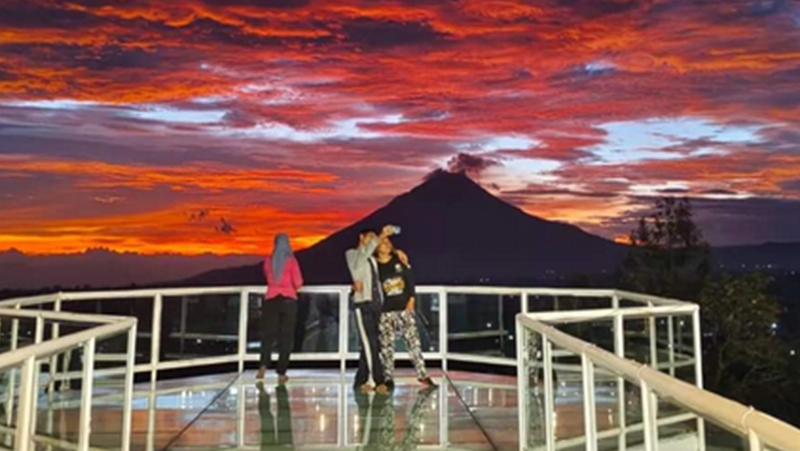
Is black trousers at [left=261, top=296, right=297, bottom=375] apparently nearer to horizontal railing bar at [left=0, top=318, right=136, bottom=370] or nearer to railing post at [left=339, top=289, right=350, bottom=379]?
railing post at [left=339, top=289, right=350, bottom=379]

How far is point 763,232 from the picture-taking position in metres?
41.7

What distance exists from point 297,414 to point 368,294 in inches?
55.4

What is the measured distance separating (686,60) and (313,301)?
16.7 metres

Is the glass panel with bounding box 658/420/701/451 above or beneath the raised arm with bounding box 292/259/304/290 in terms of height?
beneath

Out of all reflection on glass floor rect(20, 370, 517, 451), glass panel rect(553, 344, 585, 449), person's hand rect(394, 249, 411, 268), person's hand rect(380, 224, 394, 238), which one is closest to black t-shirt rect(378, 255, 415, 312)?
person's hand rect(394, 249, 411, 268)

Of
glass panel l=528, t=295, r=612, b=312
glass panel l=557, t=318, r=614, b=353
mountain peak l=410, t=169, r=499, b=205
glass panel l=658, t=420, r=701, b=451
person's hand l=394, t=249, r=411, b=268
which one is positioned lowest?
glass panel l=658, t=420, r=701, b=451

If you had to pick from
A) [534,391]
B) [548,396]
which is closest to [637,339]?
[534,391]

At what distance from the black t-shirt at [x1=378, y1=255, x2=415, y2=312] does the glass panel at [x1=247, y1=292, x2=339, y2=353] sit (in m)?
2.02

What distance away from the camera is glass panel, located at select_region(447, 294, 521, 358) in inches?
366

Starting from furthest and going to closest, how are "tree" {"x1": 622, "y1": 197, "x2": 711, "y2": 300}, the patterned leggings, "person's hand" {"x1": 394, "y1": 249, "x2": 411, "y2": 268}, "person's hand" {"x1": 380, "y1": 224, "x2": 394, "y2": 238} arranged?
"tree" {"x1": 622, "y1": 197, "x2": 711, "y2": 300} → the patterned leggings → "person's hand" {"x1": 394, "y1": 249, "x2": 411, "y2": 268} → "person's hand" {"x1": 380, "y1": 224, "x2": 394, "y2": 238}

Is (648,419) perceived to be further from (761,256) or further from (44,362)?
(761,256)

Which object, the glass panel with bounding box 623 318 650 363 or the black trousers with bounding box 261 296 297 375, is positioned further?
the black trousers with bounding box 261 296 297 375

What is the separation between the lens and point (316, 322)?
9.49 m

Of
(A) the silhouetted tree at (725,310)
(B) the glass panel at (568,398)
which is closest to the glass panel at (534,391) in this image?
(B) the glass panel at (568,398)
